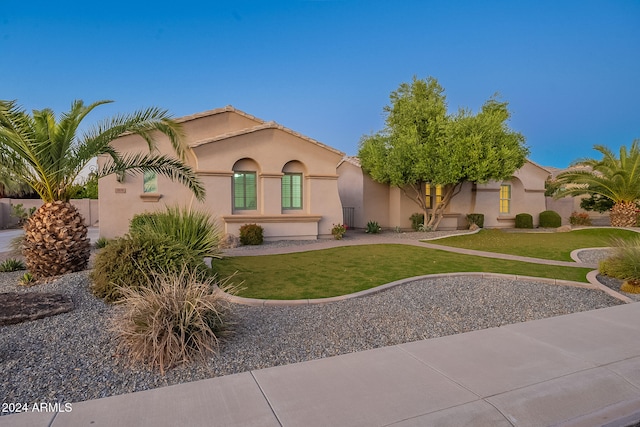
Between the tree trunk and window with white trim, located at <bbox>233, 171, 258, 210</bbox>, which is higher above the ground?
window with white trim, located at <bbox>233, 171, 258, 210</bbox>

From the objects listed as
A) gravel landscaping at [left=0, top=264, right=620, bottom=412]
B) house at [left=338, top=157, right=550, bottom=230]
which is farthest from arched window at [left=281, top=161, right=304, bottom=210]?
gravel landscaping at [left=0, top=264, right=620, bottom=412]

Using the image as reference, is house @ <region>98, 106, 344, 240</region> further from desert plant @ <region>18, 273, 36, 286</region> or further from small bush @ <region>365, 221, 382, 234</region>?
desert plant @ <region>18, 273, 36, 286</region>

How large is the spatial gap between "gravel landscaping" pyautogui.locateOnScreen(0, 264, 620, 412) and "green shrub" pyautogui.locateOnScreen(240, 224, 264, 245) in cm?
750

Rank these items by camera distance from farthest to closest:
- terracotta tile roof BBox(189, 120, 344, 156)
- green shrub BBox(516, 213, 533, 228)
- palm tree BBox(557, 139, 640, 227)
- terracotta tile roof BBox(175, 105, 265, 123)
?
green shrub BBox(516, 213, 533, 228), palm tree BBox(557, 139, 640, 227), terracotta tile roof BBox(175, 105, 265, 123), terracotta tile roof BBox(189, 120, 344, 156)

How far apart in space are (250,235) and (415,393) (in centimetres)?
1267

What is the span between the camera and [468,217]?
24359 millimetres

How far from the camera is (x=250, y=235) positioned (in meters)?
15.8

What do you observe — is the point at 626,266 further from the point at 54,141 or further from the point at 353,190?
the point at 353,190

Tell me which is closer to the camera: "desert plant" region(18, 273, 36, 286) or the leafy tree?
"desert plant" region(18, 273, 36, 286)

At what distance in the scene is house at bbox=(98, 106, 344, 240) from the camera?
16078mm

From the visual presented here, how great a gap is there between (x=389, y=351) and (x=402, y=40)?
20.3m

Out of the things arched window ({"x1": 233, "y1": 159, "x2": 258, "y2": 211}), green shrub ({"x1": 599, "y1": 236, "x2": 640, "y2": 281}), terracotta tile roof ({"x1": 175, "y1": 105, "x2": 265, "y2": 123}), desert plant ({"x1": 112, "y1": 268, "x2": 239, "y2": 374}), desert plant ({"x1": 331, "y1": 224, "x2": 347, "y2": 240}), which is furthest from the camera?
desert plant ({"x1": 331, "y1": 224, "x2": 347, "y2": 240})

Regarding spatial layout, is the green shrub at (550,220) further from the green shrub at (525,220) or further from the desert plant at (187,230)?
the desert plant at (187,230)

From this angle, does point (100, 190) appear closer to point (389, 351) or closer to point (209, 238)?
point (209, 238)
